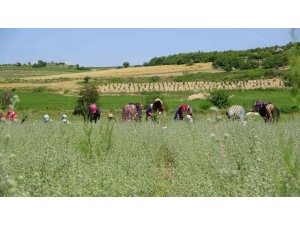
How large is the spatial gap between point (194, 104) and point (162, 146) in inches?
323

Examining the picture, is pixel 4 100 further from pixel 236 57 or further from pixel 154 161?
pixel 236 57

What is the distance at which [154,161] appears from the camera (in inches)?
195

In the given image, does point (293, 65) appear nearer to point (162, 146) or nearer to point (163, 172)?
point (163, 172)

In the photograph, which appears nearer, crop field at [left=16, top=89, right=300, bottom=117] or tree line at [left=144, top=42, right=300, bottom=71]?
tree line at [left=144, top=42, right=300, bottom=71]

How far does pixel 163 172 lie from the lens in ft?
15.0

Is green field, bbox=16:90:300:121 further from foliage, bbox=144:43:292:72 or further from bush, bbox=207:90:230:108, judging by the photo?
foliage, bbox=144:43:292:72

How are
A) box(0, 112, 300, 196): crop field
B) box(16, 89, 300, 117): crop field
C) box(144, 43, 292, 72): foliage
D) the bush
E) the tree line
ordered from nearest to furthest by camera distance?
box(0, 112, 300, 196): crop field < the bush < the tree line < box(144, 43, 292, 72): foliage < box(16, 89, 300, 117): crop field

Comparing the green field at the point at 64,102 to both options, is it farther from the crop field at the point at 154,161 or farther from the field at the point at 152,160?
the crop field at the point at 154,161

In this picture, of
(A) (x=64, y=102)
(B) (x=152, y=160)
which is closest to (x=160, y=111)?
(A) (x=64, y=102)

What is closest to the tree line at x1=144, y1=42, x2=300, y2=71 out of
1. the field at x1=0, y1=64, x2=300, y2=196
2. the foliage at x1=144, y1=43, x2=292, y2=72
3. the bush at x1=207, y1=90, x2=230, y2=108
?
the foliage at x1=144, y1=43, x2=292, y2=72

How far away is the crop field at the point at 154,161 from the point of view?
2883 millimetres

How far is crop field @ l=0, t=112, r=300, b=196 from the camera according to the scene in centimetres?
288

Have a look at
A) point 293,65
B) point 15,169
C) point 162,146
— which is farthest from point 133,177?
point 162,146

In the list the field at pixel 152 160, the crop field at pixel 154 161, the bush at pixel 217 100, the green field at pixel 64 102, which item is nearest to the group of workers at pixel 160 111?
the bush at pixel 217 100
